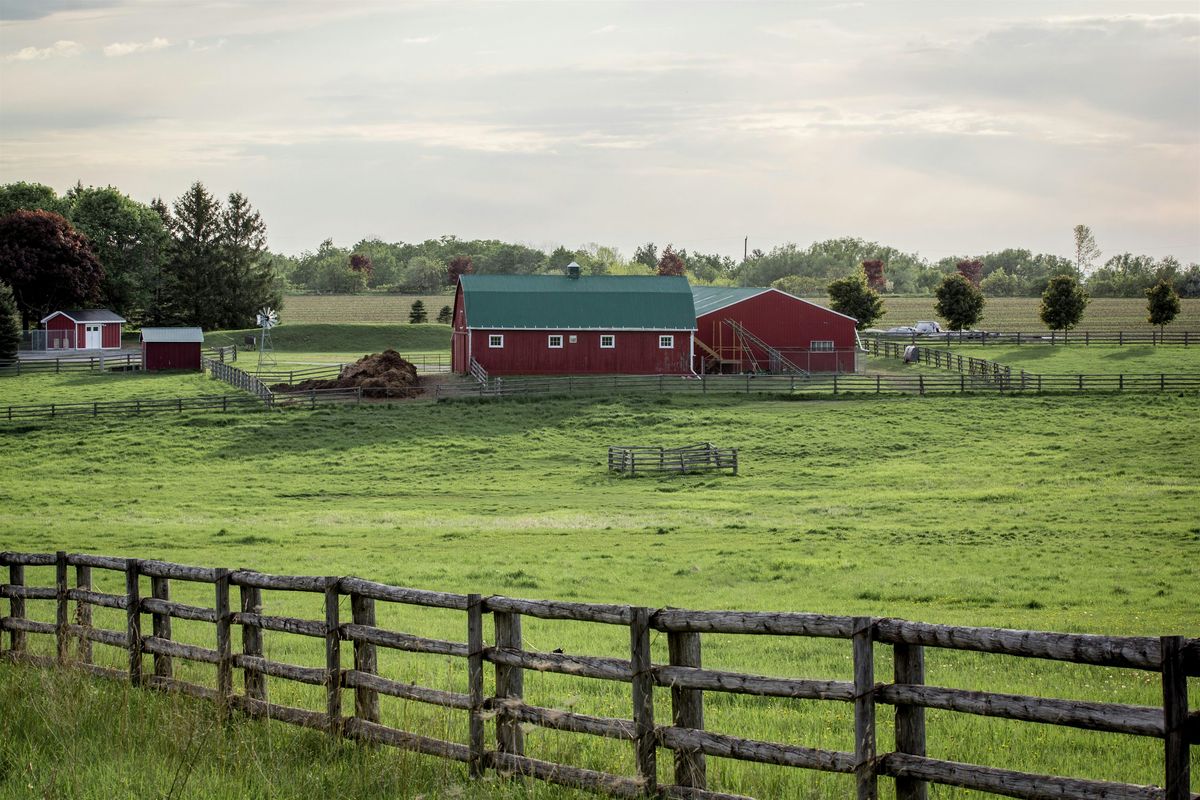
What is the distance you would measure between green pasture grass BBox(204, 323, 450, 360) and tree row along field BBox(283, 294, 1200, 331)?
25.5m

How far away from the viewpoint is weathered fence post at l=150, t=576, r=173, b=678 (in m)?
12.0

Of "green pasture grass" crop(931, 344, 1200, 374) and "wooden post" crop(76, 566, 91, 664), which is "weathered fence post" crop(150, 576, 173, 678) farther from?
"green pasture grass" crop(931, 344, 1200, 374)

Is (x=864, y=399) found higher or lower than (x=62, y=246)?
lower

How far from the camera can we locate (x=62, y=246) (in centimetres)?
9481

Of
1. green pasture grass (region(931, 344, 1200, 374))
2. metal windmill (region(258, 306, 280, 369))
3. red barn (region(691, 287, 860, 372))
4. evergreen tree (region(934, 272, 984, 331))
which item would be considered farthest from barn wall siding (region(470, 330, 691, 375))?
evergreen tree (region(934, 272, 984, 331))

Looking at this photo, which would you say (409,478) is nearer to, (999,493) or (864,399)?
(999,493)

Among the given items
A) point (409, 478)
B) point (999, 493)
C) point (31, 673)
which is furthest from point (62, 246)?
point (31, 673)

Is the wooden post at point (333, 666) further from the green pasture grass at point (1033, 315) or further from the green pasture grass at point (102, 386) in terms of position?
the green pasture grass at point (1033, 315)

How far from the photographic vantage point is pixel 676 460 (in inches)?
1790

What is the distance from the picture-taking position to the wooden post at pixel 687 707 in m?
8.09

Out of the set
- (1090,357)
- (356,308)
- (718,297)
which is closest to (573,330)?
(718,297)

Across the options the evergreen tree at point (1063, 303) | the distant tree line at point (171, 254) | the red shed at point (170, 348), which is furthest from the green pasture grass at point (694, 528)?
the distant tree line at point (171, 254)

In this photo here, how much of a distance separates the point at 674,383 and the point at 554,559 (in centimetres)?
3739

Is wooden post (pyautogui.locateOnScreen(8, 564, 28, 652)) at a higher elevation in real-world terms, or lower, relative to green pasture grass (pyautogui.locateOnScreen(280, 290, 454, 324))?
lower
